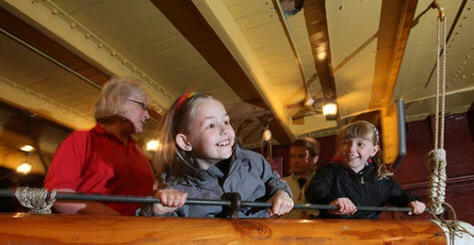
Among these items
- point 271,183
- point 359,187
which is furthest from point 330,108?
point 271,183

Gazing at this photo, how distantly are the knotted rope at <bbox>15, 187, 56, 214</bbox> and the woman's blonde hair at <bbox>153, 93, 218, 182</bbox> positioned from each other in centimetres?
65

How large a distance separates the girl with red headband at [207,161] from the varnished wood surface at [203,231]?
0.36 metres

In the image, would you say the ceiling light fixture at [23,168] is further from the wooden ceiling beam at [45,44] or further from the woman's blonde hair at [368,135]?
the woman's blonde hair at [368,135]

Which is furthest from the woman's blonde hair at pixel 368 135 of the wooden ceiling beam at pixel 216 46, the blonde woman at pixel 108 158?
the blonde woman at pixel 108 158

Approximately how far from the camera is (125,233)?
1.90ft

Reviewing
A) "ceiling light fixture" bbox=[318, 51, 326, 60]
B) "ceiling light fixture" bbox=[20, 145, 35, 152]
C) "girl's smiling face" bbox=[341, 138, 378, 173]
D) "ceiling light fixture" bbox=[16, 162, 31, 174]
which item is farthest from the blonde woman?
"ceiling light fixture" bbox=[16, 162, 31, 174]

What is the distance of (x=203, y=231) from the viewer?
67 cm

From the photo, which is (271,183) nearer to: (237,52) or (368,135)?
(368,135)

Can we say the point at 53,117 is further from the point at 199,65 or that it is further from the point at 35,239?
the point at 35,239

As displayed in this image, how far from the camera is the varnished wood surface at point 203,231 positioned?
521mm

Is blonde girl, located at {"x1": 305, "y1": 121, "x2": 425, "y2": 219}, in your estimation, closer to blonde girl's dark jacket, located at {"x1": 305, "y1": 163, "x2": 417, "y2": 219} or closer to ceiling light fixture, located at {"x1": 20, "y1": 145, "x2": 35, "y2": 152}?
blonde girl's dark jacket, located at {"x1": 305, "y1": 163, "x2": 417, "y2": 219}

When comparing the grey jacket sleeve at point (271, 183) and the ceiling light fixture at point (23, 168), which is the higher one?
the ceiling light fixture at point (23, 168)

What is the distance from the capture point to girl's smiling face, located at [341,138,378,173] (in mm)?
2020

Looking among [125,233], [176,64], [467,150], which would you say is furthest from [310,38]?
[467,150]
